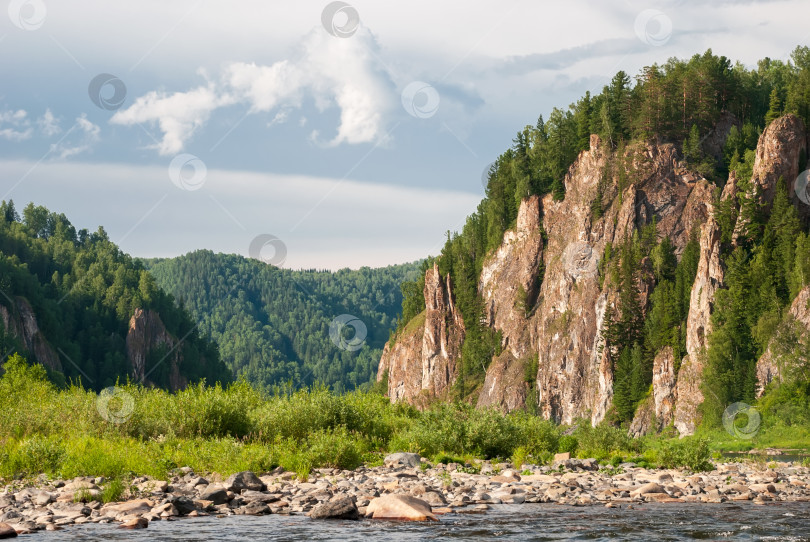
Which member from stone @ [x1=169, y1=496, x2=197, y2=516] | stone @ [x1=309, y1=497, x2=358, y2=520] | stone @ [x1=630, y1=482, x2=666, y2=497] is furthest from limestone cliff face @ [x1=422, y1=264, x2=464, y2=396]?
stone @ [x1=309, y1=497, x2=358, y2=520]

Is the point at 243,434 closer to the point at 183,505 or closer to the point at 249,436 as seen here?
the point at 249,436

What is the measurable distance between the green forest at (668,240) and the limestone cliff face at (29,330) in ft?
299

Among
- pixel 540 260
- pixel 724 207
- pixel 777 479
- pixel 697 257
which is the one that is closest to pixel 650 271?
pixel 697 257

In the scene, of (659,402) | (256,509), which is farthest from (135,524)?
(659,402)

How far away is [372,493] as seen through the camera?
2292cm

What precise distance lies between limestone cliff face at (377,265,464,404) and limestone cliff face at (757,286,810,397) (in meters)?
85.7

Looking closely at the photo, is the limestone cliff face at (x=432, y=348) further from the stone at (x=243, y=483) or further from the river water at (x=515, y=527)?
the river water at (x=515, y=527)

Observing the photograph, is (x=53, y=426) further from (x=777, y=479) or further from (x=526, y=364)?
(x=526, y=364)

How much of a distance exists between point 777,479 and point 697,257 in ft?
325

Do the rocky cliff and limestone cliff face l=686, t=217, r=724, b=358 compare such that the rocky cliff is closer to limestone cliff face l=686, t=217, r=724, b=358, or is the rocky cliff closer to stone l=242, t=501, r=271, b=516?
limestone cliff face l=686, t=217, r=724, b=358

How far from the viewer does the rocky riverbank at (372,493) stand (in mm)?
20266

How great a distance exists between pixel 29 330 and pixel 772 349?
484 ft

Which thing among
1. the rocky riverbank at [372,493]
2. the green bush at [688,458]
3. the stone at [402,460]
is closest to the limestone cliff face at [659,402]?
the green bush at [688,458]

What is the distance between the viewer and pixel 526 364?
500ft
